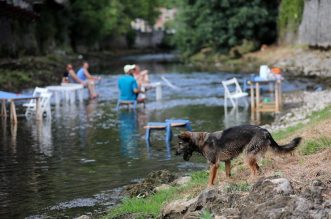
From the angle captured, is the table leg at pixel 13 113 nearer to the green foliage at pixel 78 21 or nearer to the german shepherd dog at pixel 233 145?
the german shepherd dog at pixel 233 145

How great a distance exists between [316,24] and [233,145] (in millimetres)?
34481

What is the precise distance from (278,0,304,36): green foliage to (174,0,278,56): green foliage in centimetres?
188

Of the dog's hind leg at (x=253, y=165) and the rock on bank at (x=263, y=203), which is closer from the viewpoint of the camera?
the rock on bank at (x=263, y=203)

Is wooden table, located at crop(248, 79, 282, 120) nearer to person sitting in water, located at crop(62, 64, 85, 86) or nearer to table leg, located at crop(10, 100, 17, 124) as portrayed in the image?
table leg, located at crop(10, 100, 17, 124)

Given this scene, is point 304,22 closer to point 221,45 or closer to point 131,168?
point 221,45

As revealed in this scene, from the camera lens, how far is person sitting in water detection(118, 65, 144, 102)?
82.5 ft

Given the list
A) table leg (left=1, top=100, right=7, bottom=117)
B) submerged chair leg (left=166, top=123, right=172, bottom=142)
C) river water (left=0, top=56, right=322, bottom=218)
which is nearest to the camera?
river water (left=0, top=56, right=322, bottom=218)

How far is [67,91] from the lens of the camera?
2995 cm

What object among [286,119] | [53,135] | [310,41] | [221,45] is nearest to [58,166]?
[53,135]

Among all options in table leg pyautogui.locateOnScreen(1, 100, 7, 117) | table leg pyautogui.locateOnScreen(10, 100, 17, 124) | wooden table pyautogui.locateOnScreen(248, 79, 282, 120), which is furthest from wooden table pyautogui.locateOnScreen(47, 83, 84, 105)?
wooden table pyautogui.locateOnScreen(248, 79, 282, 120)

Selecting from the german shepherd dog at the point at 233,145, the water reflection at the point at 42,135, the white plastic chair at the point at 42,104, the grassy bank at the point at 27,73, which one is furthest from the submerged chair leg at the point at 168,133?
the grassy bank at the point at 27,73

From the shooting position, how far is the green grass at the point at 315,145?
11.6 meters

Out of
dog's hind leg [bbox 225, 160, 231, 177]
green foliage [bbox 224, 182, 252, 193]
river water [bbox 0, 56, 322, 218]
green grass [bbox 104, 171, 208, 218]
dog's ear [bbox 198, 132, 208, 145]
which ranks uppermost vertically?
dog's ear [bbox 198, 132, 208, 145]

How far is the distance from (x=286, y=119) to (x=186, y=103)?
8.58m
